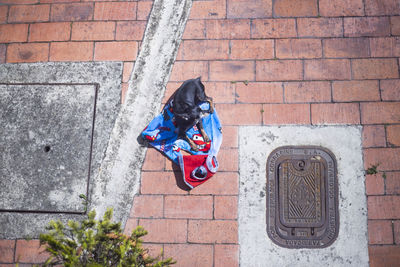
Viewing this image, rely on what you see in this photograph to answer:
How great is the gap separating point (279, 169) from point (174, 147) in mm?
1219

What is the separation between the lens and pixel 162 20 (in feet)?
13.4

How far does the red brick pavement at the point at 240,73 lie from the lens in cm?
371

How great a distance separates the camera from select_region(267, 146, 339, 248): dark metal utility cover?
144 inches

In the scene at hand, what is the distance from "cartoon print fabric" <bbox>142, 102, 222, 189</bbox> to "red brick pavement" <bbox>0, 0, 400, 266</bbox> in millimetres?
110

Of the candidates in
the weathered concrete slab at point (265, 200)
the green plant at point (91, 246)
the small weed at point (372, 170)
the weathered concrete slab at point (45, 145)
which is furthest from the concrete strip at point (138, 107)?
the small weed at point (372, 170)

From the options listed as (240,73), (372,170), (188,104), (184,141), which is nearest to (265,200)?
(184,141)

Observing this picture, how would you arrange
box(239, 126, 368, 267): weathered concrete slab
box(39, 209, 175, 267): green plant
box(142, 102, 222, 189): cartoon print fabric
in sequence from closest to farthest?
box(39, 209, 175, 267): green plant, box(239, 126, 368, 267): weathered concrete slab, box(142, 102, 222, 189): cartoon print fabric

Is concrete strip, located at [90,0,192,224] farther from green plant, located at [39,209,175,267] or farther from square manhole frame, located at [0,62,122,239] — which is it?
green plant, located at [39,209,175,267]

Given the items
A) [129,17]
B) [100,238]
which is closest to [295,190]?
[100,238]

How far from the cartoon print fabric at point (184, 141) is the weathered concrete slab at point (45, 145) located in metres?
0.78

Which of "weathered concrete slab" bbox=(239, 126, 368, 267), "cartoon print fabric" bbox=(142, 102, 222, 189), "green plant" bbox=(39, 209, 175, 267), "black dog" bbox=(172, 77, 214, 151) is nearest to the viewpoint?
"green plant" bbox=(39, 209, 175, 267)

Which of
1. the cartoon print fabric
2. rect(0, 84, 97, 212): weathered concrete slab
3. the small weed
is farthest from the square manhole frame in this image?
the small weed

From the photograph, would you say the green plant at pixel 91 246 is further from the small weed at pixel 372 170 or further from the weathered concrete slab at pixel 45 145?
the small weed at pixel 372 170

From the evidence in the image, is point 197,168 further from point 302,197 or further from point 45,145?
point 45,145
